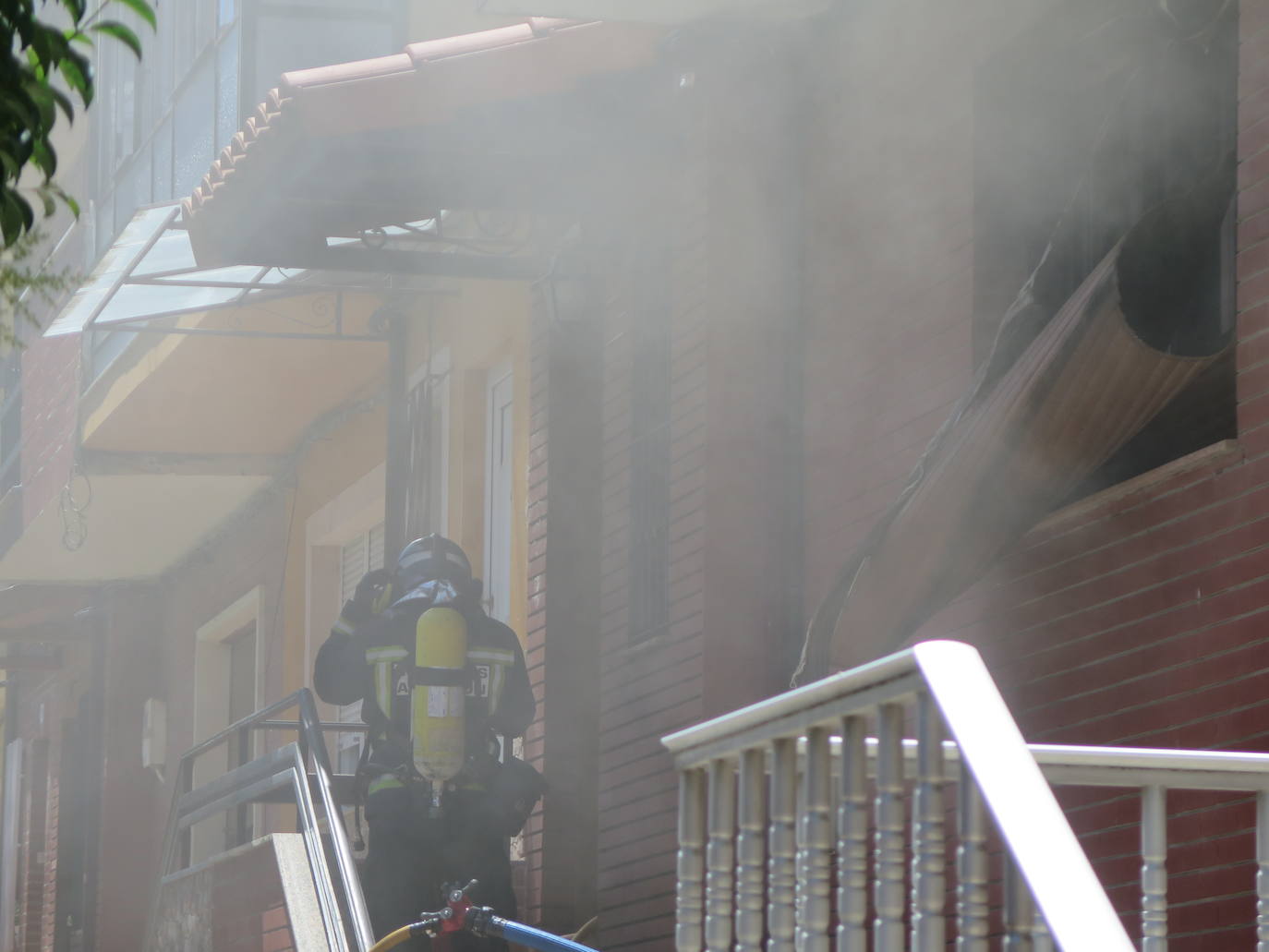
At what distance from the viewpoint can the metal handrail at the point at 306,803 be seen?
25.1 feet

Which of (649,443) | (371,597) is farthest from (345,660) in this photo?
(649,443)

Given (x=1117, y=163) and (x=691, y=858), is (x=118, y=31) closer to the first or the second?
(x=691, y=858)

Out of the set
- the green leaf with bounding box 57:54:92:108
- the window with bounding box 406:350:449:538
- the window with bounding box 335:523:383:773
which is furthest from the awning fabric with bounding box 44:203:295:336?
the green leaf with bounding box 57:54:92:108

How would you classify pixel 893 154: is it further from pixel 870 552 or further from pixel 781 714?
pixel 781 714

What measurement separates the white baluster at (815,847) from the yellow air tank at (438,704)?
5.12m

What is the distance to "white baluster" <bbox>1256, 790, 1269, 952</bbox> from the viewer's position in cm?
367

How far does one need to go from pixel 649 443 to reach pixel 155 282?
3172mm

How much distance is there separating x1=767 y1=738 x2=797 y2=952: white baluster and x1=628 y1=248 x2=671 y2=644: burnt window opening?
542 cm

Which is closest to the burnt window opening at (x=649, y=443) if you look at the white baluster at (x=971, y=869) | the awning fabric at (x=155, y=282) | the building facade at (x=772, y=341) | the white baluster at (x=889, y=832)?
the building facade at (x=772, y=341)

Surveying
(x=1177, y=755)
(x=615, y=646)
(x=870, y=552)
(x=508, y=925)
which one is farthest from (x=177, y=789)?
(x=1177, y=755)

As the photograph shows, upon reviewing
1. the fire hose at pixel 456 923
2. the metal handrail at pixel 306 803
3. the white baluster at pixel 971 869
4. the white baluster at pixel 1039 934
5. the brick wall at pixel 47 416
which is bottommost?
the white baluster at pixel 1039 934

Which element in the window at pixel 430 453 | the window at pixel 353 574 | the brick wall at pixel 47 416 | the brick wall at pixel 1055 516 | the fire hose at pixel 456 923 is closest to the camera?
the brick wall at pixel 1055 516

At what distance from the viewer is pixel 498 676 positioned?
27.5 feet

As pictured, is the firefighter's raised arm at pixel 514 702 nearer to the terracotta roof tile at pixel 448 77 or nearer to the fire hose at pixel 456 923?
the fire hose at pixel 456 923
